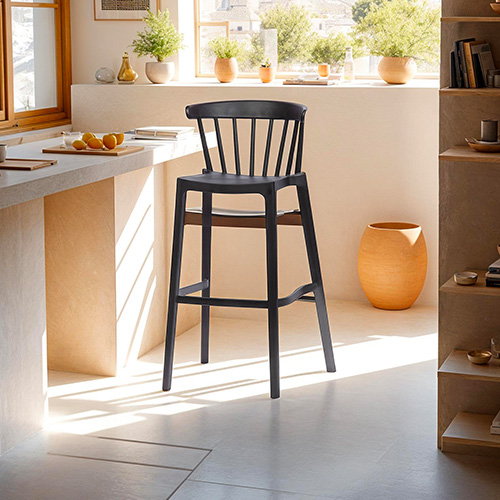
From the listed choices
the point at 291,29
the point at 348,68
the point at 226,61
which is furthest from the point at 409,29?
the point at 226,61

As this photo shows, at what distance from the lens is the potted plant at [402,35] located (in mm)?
→ 5109

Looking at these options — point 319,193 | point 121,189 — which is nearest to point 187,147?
point 121,189

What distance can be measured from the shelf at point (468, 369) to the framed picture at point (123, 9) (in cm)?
310

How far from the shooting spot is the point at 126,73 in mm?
5387

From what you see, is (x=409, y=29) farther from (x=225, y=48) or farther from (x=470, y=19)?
(x=470, y=19)

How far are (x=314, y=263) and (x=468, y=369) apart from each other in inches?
42.1

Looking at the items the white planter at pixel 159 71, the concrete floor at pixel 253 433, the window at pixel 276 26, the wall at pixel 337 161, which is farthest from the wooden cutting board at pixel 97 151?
the window at pixel 276 26

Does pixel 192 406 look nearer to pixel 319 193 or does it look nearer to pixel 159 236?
pixel 159 236

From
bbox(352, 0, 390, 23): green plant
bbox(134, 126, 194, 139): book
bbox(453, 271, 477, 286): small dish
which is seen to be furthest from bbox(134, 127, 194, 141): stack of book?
bbox(453, 271, 477, 286): small dish

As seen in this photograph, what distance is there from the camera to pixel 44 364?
347 cm

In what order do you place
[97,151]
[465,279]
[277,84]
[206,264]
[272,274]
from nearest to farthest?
[465,279] → [272,274] → [97,151] → [206,264] → [277,84]

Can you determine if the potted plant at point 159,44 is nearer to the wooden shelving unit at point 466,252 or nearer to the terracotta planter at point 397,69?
the terracotta planter at point 397,69

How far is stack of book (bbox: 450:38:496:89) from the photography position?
300 centimetres

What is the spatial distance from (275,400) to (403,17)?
257 cm
